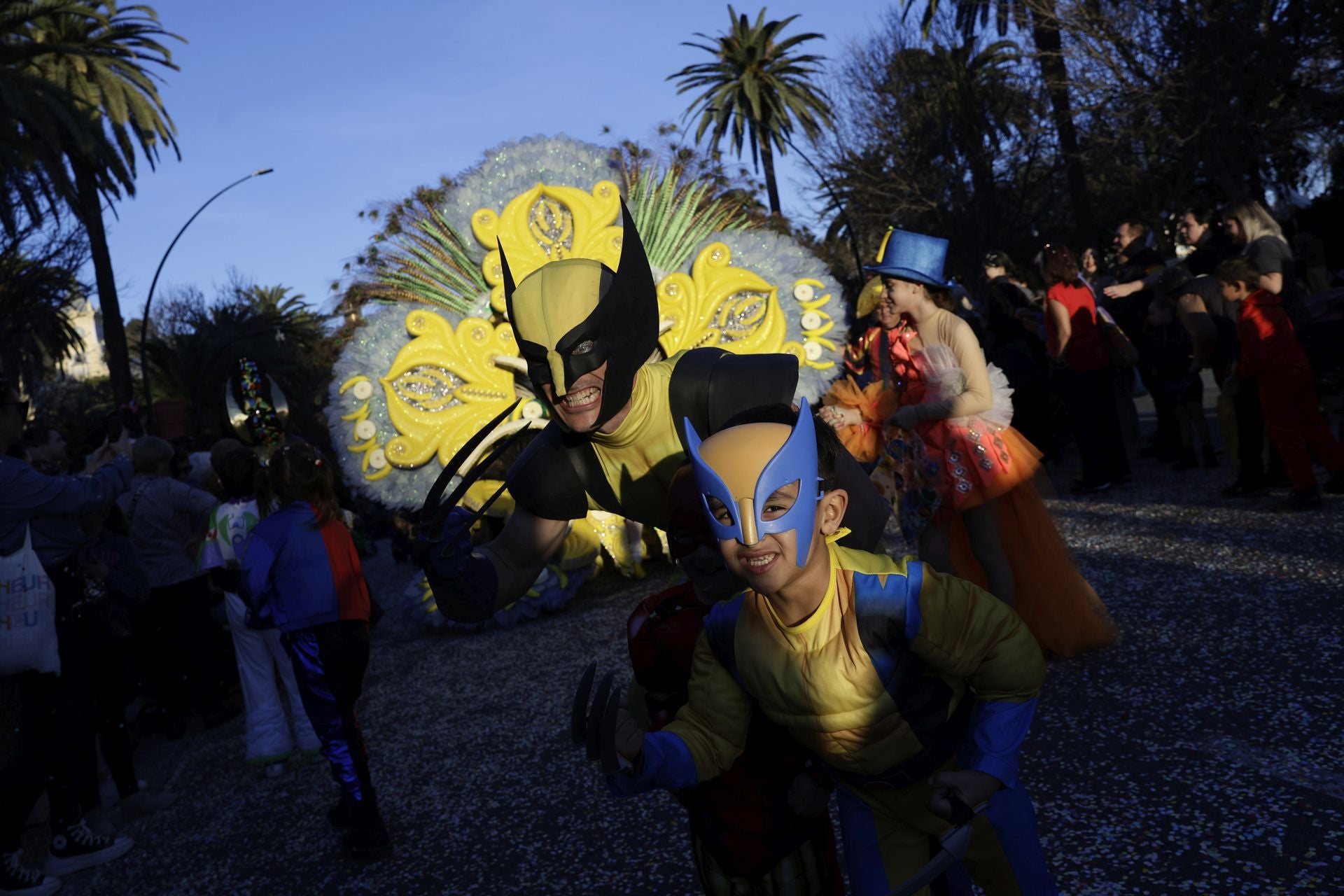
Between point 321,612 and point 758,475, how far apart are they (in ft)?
8.48

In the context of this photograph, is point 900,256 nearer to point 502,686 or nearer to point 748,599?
point 748,599

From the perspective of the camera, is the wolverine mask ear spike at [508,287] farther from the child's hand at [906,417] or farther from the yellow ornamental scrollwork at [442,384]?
the yellow ornamental scrollwork at [442,384]

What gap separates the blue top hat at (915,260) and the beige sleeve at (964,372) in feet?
0.53

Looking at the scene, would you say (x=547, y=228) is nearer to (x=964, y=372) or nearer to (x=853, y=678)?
(x=964, y=372)

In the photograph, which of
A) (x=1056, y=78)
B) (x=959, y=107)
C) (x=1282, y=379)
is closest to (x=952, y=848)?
(x=1282, y=379)

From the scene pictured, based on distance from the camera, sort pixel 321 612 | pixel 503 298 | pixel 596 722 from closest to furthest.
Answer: pixel 596 722 < pixel 321 612 < pixel 503 298

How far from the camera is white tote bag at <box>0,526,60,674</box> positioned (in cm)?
349

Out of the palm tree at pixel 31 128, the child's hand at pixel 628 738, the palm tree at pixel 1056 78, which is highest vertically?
the palm tree at pixel 31 128

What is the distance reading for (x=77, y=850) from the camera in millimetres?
4137

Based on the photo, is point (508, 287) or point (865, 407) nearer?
point (508, 287)

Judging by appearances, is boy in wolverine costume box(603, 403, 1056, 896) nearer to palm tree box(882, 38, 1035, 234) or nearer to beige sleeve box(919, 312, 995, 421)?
beige sleeve box(919, 312, 995, 421)

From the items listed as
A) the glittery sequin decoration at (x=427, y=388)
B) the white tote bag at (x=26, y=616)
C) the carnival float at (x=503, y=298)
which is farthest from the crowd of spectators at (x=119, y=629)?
the glittery sequin decoration at (x=427, y=388)

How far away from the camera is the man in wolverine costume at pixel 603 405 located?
220 cm

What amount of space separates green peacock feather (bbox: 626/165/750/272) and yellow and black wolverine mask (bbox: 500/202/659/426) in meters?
4.13
